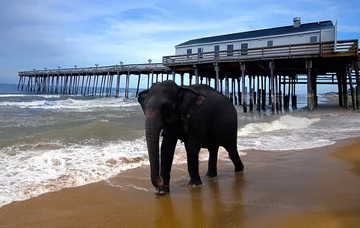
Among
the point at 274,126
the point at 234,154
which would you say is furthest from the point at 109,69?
the point at 234,154

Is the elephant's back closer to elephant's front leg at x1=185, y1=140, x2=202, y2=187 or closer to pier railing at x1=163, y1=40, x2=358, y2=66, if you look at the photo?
elephant's front leg at x1=185, y1=140, x2=202, y2=187

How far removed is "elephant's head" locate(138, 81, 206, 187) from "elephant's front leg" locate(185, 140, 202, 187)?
546 millimetres

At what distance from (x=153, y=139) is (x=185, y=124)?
2.62 ft

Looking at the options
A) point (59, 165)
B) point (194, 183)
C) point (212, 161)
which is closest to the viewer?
point (194, 183)

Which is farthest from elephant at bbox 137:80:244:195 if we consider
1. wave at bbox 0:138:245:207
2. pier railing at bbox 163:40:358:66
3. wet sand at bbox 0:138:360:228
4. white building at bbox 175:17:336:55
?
white building at bbox 175:17:336:55

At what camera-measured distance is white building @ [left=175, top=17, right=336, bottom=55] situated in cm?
2556

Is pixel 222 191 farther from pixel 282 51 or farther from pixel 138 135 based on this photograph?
pixel 282 51

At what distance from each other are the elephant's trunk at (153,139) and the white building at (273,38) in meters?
20.9

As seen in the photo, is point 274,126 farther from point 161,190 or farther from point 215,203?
point 215,203

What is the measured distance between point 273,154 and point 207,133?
3440 mm

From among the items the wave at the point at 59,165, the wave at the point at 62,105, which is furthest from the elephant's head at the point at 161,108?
the wave at the point at 62,105

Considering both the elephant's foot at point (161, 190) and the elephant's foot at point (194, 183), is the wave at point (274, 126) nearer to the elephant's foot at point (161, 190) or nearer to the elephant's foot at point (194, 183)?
the elephant's foot at point (194, 183)

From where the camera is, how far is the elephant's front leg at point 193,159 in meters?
5.02

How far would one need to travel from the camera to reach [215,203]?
14.6 feet
